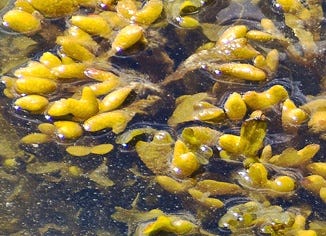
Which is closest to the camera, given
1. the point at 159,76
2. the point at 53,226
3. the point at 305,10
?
the point at 53,226

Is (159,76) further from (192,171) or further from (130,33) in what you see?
(192,171)

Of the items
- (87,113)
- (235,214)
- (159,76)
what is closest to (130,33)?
(159,76)

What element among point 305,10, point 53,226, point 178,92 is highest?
point 305,10

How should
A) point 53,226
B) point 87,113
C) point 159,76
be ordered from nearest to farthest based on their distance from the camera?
point 53,226, point 87,113, point 159,76

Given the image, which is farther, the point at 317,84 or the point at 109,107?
the point at 317,84

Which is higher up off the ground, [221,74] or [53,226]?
[221,74]

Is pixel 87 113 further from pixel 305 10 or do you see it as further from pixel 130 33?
pixel 305 10
